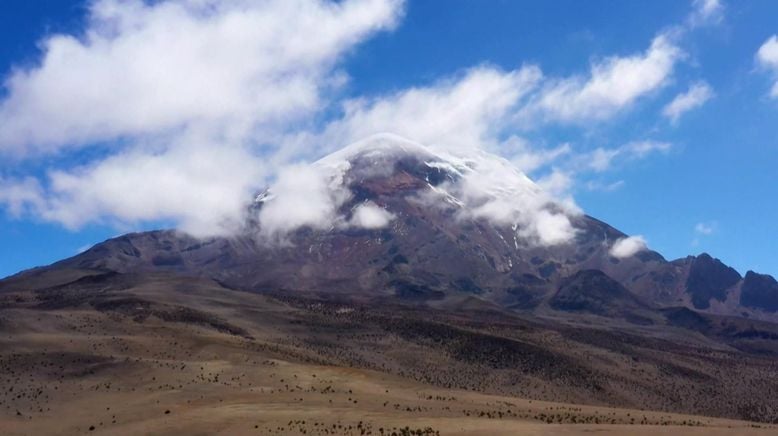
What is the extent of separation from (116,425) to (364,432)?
18.0 metres

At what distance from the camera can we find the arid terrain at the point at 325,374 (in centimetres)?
5138

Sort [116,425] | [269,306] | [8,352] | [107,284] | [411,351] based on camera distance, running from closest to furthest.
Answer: [116,425] → [8,352] → [411,351] → [269,306] → [107,284]

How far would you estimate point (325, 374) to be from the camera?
235 feet

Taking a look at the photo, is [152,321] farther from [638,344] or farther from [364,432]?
[638,344]

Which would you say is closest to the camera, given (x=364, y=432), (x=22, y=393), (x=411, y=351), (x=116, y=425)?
(x=364, y=432)

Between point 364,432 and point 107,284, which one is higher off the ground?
point 107,284

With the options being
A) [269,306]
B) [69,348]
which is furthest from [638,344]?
[69,348]

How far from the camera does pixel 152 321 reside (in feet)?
339

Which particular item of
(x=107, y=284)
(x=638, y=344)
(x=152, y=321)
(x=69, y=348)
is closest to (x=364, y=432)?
(x=69, y=348)

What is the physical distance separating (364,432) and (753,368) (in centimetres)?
9639

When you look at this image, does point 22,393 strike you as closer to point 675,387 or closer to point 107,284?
point 675,387

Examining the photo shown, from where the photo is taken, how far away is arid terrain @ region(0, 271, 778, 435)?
51375mm

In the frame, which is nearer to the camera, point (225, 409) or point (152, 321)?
point (225, 409)

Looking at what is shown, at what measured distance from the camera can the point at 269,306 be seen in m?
133
